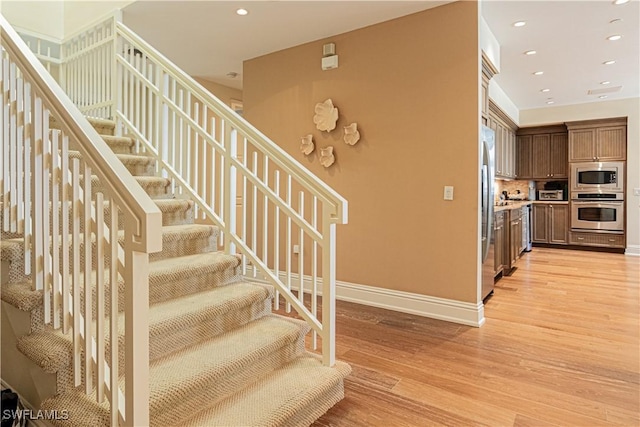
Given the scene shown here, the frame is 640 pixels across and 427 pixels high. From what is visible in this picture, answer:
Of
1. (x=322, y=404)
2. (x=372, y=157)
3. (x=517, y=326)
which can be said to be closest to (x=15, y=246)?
(x=322, y=404)

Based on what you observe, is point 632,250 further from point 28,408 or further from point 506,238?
point 28,408

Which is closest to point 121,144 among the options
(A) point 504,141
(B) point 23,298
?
(B) point 23,298

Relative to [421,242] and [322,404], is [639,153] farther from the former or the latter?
[322,404]

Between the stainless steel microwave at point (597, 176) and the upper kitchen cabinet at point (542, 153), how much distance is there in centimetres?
33

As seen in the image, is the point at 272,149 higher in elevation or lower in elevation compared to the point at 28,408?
higher

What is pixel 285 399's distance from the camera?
1.71m

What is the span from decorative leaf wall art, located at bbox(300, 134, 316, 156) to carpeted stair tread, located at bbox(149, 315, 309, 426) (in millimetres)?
2293

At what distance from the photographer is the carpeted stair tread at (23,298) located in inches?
63.8

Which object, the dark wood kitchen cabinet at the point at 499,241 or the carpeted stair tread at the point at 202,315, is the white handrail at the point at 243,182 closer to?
the carpeted stair tread at the point at 202,315

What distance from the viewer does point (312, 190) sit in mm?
2090

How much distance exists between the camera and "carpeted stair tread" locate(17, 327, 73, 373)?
4.84ft

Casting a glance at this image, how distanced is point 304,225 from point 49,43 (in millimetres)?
3771

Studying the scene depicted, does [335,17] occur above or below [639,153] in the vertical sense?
above

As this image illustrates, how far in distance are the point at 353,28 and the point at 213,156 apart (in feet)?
6.82
